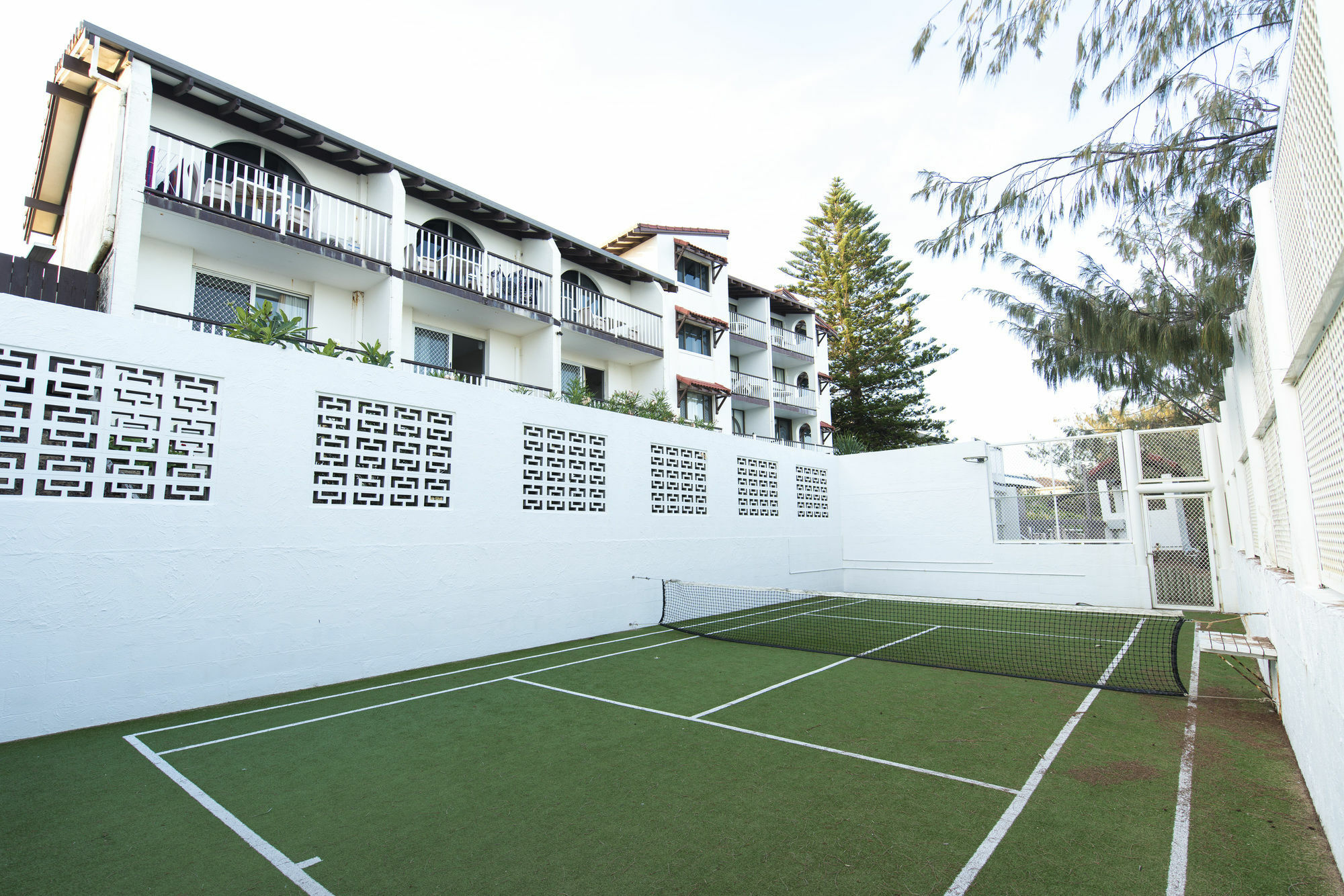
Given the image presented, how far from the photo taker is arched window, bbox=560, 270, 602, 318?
14.9m

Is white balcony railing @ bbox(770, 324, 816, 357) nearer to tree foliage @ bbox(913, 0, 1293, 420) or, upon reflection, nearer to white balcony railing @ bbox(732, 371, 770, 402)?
white balcony railing @ bbox(732, 371, 770, 402)

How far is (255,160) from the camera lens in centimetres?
1081

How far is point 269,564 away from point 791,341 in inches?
795

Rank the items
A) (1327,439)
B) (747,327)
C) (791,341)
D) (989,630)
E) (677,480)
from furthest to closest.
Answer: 1. (791,341)
2. (747,327)
3. (677,480)
4. (989,630)
5. (1327,439)

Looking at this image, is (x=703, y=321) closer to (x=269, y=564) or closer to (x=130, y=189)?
(x=130, y=189)

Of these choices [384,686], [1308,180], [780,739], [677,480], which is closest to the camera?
[1308,180]

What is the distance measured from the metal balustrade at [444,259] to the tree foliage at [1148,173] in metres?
8.89

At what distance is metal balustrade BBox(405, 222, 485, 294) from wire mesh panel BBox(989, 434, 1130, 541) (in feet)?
40.6

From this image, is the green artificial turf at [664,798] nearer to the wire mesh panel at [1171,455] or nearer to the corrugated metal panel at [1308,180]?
the corrugated metal panel at [1308,180]

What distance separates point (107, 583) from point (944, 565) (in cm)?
1524

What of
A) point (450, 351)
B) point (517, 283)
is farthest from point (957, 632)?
point (450, 351)

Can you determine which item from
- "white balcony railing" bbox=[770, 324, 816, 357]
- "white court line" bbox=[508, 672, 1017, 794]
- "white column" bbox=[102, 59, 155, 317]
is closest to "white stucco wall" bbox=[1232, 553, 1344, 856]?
"white court line" bbox=[508, 672, 1017, 794]

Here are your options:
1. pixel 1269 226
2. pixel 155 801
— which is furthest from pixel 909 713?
pixel 155 801

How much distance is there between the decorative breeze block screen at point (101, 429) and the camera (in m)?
5.38
